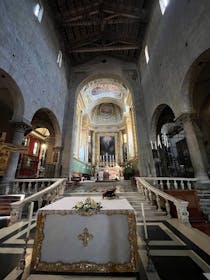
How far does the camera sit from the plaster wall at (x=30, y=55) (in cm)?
548

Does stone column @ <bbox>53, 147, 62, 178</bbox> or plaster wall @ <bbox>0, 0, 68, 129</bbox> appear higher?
plaster wall @ <bbox>0, 0, 68, 129</bbox>

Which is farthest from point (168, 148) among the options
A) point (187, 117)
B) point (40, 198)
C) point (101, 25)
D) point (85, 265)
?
point (101, 25)

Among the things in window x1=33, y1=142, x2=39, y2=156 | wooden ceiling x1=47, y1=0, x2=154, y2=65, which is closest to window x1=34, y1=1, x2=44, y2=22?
wooden ceiling x1=47, y1=0, x2=154, y2=65

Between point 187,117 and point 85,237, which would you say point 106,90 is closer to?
point 187,117

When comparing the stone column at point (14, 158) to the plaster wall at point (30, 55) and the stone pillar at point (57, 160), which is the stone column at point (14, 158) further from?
the stone pillar at point (57, 160)

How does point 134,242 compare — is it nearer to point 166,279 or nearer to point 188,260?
point 166,279

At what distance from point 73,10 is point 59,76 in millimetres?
4594

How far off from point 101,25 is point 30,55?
6.64m

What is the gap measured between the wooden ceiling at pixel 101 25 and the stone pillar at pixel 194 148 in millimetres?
8784

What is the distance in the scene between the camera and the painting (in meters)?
20.9

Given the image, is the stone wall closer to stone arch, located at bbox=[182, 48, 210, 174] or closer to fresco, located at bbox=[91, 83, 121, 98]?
stone arch, located at bbox=[182, 48, 210, 174]

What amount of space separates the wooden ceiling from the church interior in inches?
3.2

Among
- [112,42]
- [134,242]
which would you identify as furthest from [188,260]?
[112,42]

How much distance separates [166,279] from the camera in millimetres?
1717
